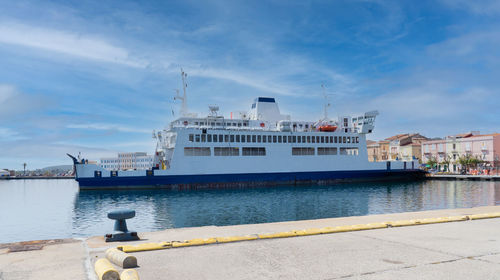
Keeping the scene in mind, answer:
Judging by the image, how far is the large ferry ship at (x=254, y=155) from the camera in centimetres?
4178

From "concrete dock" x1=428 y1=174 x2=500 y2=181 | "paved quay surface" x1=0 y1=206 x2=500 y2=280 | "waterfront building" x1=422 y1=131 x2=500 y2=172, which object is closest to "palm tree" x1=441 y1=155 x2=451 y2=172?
"waterfront building" x1=422 y1=131 x2=500 y2=172

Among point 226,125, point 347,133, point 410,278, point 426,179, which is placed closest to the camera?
point 410,278

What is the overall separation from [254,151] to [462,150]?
155ft

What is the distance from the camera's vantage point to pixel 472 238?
26.7 feet

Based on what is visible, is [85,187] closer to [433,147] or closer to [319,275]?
[319,275]

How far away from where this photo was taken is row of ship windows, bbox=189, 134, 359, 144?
1721 inches

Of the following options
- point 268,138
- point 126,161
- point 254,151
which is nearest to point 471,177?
point 268,138

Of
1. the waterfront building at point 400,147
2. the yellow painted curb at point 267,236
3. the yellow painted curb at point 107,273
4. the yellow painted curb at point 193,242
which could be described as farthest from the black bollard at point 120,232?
the waterfront building at point 400,147

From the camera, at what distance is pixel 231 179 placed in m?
44.2

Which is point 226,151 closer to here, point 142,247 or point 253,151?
point 253,151

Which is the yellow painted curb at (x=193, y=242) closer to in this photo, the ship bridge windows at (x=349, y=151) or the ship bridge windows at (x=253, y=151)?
the ship bridge windows at (x=253, y=151)

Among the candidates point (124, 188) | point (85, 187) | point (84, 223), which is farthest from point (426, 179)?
point (84, 223)

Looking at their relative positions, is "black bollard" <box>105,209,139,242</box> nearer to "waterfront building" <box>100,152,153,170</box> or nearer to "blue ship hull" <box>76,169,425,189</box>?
"blue ship hull" <box>76,169,425,189</box>

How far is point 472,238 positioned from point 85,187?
40823 millimetres
